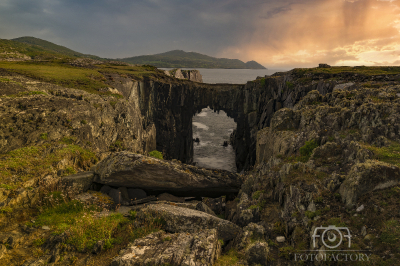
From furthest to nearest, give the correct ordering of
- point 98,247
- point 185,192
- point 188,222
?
point 185,192 < point 188,222 < point 98,247

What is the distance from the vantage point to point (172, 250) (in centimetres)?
666

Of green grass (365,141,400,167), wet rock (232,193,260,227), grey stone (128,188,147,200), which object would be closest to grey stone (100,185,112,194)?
grey stone (128,188,147,200)

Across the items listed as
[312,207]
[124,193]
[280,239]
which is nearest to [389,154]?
[312,207]

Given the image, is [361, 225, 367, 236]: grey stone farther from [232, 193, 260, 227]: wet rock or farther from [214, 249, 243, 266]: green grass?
[232, 193, 260, 227]: wet rock

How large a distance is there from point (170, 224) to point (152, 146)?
3350 centimetres

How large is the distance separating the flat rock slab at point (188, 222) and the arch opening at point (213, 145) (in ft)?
122

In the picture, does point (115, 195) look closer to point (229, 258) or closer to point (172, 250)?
point (172, 250)

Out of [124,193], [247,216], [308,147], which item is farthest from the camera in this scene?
[308,147]

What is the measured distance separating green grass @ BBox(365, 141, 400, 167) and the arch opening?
36.0 m

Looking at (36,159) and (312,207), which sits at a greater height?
(36,159)

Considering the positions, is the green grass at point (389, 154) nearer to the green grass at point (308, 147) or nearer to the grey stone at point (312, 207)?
the green grass at point (308, 147)

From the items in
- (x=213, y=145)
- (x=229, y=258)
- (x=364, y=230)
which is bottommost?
Result: (x=213, y=145)

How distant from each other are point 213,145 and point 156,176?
49957 millimetres

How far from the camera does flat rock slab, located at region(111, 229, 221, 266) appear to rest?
20.2ft
